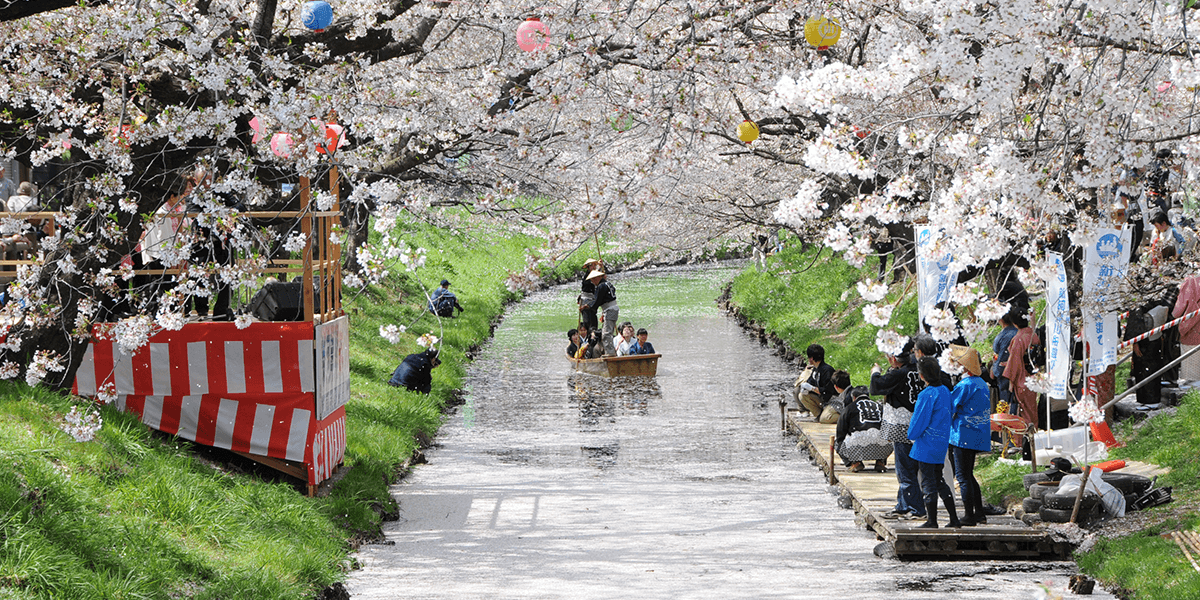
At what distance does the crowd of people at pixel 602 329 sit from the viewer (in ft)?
74.6

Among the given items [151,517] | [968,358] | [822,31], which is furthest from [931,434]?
[151,517]

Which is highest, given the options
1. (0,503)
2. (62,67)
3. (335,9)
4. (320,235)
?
(335,9)

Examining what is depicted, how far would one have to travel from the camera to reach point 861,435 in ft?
41.5

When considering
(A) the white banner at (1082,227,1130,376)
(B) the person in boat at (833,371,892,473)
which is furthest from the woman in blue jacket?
(B) the person in boat at (833,371,892,473)

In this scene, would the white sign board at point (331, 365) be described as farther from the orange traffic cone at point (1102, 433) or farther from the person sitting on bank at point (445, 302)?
the person sitting on bank at point (445, 302)

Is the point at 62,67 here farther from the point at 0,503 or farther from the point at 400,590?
the point at 400,590

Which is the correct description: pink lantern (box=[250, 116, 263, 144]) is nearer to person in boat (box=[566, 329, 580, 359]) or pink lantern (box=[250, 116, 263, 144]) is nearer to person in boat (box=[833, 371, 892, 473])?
person in boat (box=[833, 371, 892, 473])

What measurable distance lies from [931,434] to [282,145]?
19.5ft

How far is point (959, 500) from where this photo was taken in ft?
36.4

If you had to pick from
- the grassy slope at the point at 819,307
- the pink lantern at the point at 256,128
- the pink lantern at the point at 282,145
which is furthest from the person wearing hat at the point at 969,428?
the grassy slope at the point at 819,307

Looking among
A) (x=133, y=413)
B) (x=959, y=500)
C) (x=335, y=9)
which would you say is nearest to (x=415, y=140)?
(x=335, y=9)

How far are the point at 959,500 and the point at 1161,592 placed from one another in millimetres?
3415

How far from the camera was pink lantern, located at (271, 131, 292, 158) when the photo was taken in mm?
9328

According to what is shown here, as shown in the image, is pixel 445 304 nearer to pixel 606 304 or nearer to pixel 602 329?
pixel 602 329
